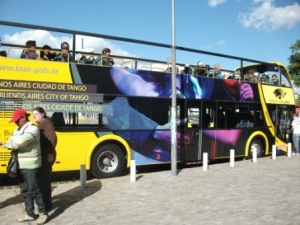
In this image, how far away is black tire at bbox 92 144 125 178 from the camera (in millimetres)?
9891

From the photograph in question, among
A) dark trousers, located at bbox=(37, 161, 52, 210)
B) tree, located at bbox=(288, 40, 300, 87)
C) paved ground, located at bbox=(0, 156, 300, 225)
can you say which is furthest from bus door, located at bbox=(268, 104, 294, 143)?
tree, located at bbox=(288, 40, 300, 87)

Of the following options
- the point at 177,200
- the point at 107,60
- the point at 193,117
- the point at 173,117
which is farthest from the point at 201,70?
the point at 177,200

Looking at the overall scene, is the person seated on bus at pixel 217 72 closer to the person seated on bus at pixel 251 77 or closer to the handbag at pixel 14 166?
the person seated on bus at pixel 251 77

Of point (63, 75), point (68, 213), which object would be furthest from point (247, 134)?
point (68, 213)

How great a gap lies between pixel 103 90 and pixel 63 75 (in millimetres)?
1164

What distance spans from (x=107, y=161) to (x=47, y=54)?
3197 mm

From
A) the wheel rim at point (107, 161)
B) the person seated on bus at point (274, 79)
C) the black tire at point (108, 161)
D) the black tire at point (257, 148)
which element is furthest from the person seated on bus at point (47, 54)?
the person seated on bus at point (274, 79)

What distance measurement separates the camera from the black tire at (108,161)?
9.89 metres

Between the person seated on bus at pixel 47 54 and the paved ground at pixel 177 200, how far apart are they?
3.12 meters

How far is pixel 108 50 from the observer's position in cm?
1049

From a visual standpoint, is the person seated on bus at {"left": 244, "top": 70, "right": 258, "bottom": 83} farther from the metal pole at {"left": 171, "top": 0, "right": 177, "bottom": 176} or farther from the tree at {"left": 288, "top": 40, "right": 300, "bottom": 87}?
the tree at {"left": 288, "top": 40, "right": 300, "bottom": 87}

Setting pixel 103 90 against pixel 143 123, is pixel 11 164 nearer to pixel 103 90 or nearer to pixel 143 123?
pixel 103 90

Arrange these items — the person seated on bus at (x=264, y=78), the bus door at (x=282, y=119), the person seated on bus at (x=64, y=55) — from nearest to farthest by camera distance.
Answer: the person seated on bus at (x=64, y=55), the person seated on bus at (x=264, y=78), the bus door at (x=282, y=119)

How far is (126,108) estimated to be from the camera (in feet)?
34.1
